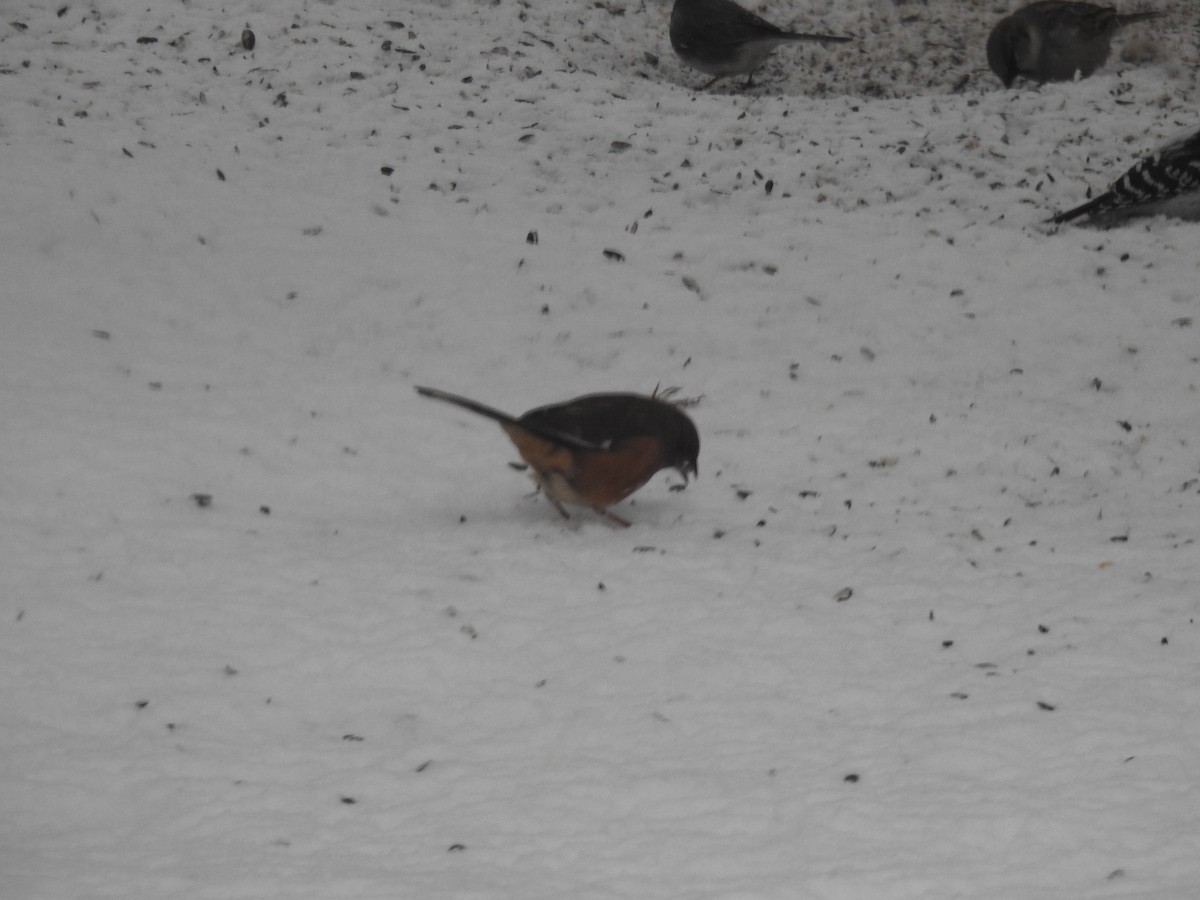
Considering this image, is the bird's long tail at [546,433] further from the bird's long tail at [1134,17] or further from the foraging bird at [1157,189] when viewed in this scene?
the bird's long tail at [1134,17]

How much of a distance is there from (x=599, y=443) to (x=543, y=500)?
2.30 ft

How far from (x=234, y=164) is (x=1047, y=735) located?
18.1ft

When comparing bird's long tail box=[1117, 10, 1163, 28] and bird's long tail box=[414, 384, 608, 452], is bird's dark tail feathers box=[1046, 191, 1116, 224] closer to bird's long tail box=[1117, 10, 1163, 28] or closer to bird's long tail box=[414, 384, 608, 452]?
bird's long tail box=[1117, 10, 1163, 28]

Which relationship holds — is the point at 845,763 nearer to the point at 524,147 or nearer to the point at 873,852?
the point at 873,852

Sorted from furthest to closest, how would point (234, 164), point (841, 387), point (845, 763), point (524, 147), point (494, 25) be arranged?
point (494, 25)
point (524, 147)
point (234, 164)
point (841, 387)
point (845, 763)

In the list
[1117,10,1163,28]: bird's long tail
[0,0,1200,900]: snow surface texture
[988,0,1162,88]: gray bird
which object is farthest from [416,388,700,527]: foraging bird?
[1117,10,1163,28]: bird's long tail

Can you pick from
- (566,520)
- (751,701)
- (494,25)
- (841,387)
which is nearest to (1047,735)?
(751,701)

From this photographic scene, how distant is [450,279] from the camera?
20.8ft

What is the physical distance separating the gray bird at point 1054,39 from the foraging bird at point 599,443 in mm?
5751

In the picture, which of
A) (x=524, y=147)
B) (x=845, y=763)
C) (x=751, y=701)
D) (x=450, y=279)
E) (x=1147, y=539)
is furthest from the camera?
(x=524, y=147)

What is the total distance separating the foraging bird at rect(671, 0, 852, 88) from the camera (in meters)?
8.42

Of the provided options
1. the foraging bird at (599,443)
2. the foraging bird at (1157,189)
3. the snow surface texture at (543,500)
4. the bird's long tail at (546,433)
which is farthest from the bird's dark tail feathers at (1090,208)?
the bird's long tail at (546,433)

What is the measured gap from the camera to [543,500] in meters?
4.89

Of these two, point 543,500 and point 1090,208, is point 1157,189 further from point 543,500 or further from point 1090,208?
point 543,500
